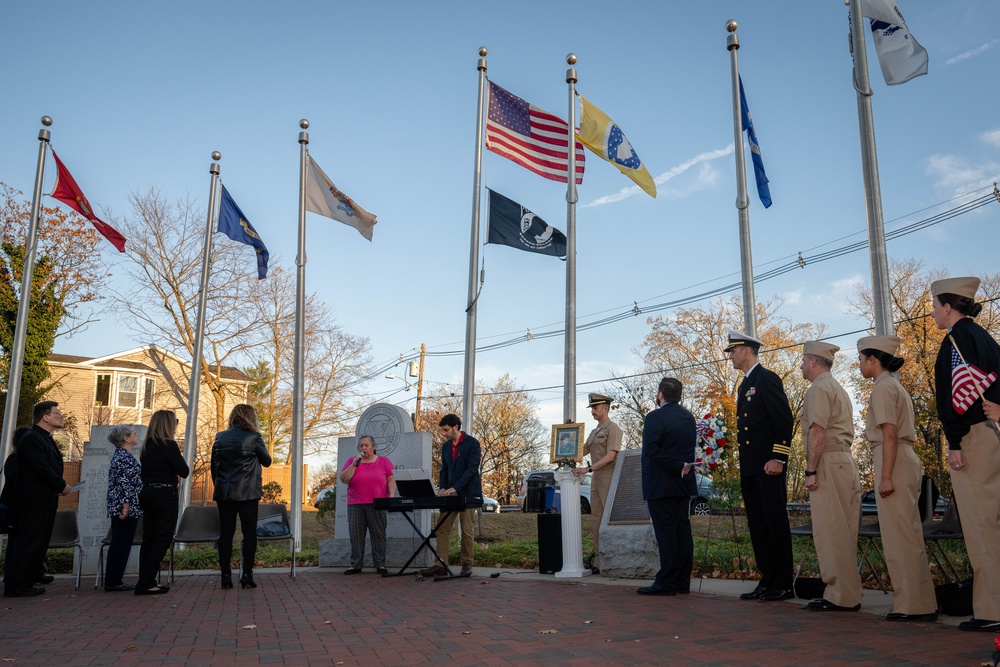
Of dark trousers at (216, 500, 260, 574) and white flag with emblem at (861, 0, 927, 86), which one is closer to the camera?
dark trousers at (216, 500, 260, 574)

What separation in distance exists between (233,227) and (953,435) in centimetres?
1393

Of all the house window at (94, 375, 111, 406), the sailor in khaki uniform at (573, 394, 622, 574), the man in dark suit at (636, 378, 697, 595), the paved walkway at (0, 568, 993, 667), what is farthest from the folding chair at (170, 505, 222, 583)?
the house window at (94, 375, 111, 406)

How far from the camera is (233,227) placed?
53.2 feet

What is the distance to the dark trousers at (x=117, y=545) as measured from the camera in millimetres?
8930

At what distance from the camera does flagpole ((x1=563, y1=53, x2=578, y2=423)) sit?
42.9 ft

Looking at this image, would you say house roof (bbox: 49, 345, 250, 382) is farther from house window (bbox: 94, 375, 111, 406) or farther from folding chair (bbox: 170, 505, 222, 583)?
folding chair (bbox: 170, 505, 222, 583)

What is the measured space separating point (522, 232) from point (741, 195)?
12.4 ft

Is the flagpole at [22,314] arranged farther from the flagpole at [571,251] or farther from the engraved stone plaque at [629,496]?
the engraved stone plaque at [629,496]

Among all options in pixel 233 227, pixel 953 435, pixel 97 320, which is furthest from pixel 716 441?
pixel 97 320

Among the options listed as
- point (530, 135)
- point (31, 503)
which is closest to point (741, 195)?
point (530, 135)

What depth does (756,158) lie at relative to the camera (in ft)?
40.8

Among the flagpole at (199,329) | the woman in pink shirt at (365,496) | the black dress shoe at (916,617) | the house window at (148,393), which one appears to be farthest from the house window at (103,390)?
the black dress shoe at (916,617)

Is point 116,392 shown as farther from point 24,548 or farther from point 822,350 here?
point 822,350

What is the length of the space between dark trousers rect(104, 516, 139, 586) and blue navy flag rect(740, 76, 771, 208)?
9544mm
